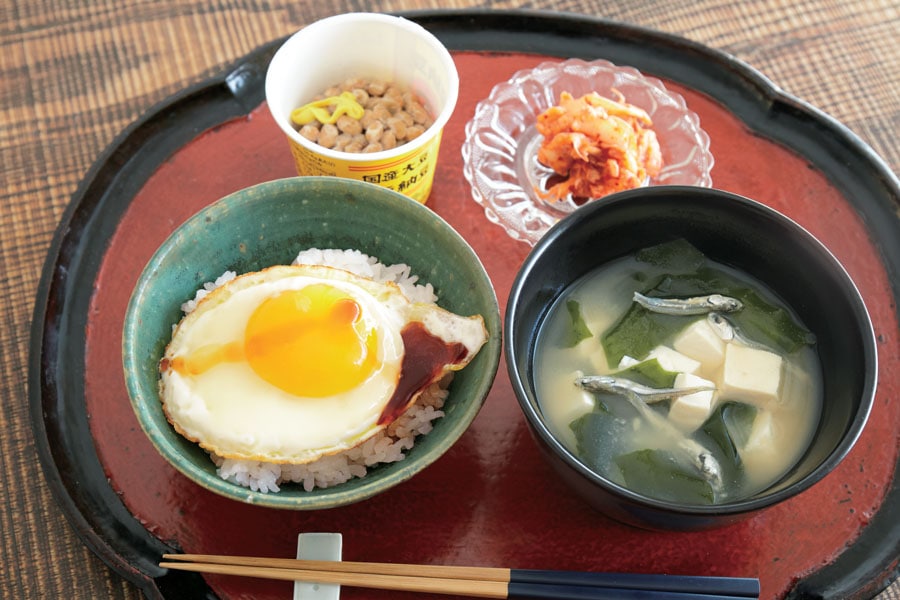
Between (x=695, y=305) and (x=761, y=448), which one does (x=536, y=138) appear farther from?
(x=761, y=448)

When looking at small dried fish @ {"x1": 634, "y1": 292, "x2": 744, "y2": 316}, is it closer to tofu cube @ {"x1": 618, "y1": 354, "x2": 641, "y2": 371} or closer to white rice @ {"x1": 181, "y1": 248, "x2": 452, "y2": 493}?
tofu cube @ {"x1": 618, "y1": 354, "x2": 641, "y2": 371}

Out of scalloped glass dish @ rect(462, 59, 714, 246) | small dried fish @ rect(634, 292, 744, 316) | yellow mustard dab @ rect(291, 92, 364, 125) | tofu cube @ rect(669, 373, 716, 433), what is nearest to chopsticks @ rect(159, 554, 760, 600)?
tofu cube @ rect(669, 373, 716, 433)

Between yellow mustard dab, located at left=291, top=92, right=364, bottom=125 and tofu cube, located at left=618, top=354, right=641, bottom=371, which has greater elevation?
yellow mustard dab, located at left=291, top=92, right=364, bottom=125

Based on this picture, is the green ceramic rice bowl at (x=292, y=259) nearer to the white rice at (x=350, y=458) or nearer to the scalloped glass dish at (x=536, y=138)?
the white rice at (x=350, y=458)

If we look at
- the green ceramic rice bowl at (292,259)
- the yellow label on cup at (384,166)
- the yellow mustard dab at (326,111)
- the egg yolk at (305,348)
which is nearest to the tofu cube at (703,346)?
the green ceramic rice bowl at (292,259)

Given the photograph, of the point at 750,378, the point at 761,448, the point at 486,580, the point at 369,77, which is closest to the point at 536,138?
the point at 369,77
